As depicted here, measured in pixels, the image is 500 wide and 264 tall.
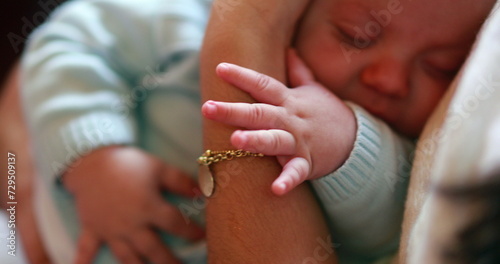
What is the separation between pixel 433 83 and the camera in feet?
2.27

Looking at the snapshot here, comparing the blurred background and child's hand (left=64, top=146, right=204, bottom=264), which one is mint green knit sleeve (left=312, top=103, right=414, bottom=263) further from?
the blurred background

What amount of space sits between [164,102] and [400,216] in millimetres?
402

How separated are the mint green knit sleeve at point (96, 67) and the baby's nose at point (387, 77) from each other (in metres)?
0.29

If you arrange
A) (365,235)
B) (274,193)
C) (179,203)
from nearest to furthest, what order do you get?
(274,193), (365,235), (179,203)

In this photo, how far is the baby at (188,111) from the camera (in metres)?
0.60

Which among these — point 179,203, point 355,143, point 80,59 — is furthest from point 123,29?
point 355,143

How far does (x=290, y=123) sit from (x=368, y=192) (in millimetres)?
147

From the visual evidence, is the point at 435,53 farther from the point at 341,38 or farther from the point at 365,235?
the point at 365,235

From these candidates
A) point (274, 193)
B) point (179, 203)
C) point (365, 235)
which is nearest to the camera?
point (274, 193)

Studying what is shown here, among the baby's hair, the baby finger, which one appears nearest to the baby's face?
the baby finger

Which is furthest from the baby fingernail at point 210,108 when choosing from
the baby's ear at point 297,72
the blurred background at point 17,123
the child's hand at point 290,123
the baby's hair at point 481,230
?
the blurred background at point 17,123

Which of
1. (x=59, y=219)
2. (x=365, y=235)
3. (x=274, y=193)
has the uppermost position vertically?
(x=274, y=193)

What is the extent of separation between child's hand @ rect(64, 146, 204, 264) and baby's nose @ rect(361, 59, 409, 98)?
30cm

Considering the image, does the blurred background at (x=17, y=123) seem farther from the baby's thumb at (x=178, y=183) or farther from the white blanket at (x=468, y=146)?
the white blanket at (x=468, y=146)
